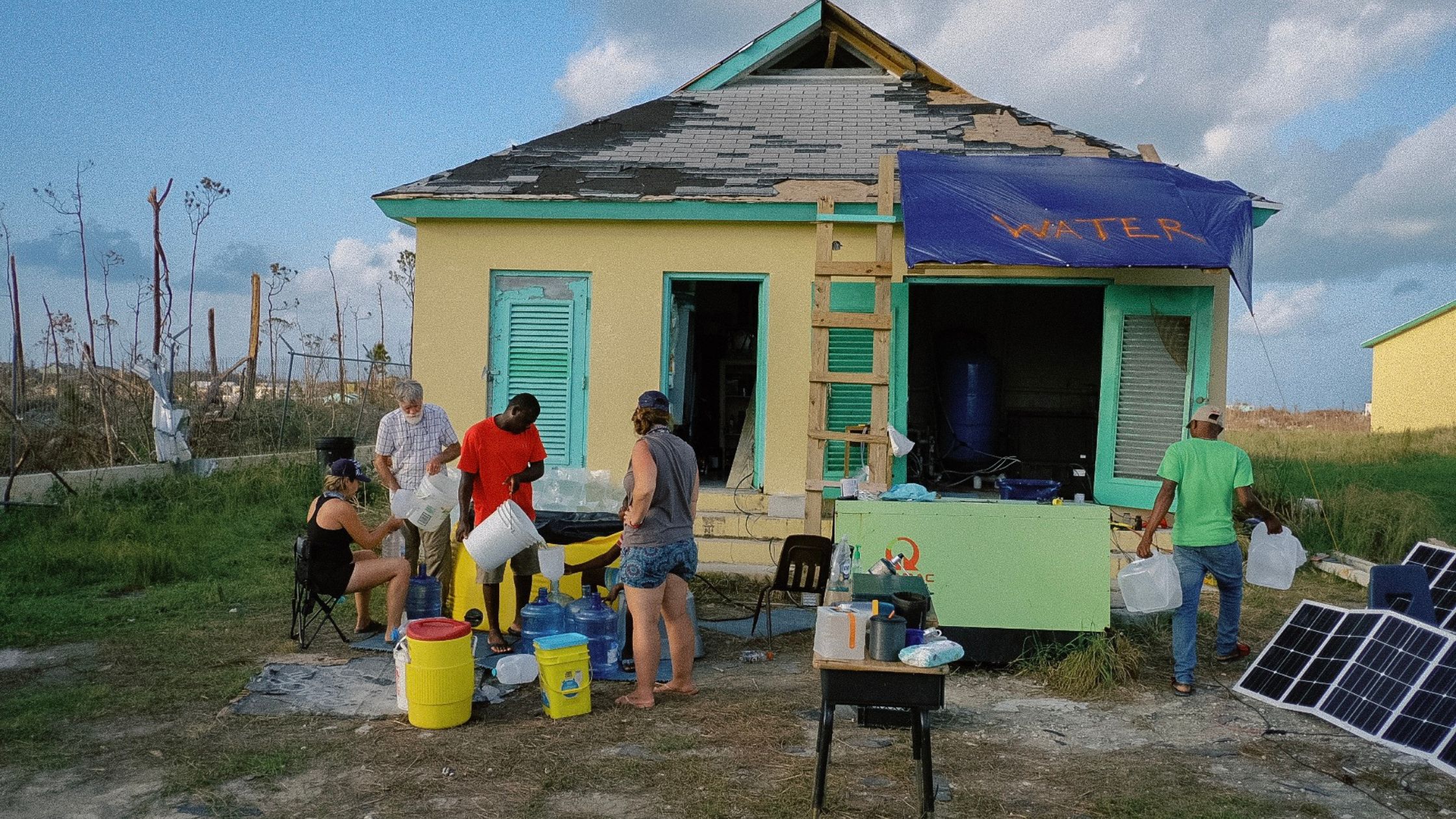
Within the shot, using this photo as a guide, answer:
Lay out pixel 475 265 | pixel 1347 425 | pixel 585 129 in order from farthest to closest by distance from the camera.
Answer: pixel 1347 425 < pixel 585 129 < pixel 475 265

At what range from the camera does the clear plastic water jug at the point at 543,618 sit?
6.66m

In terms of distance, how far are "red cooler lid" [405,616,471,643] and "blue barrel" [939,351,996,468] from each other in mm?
8399

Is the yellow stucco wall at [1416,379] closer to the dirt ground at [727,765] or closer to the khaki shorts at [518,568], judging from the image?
the dirt ground at [727,765]

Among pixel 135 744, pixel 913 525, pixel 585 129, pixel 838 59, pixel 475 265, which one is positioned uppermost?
pixel 838 59

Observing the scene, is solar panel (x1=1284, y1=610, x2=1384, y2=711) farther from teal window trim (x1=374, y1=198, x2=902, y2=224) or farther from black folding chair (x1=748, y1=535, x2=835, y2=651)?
teal window trim (x1=374, y1=198, x2=902, y2=224)

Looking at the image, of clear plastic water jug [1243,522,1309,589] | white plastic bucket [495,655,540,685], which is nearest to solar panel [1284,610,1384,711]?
clear plastic water jug [1243,522,1309,589]

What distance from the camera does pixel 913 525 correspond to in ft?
22.6

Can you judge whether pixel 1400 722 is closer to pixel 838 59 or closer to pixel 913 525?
pixel 913 525

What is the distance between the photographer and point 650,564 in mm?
5668

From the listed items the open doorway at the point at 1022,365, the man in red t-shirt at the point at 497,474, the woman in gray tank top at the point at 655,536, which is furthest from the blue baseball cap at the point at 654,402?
the open doorway at the point at 1022,365

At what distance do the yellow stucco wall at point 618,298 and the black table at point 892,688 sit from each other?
545 cm

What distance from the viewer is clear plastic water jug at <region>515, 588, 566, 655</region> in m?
6.66

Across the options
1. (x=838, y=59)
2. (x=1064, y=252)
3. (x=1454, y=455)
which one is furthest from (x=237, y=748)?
(x=1454, y=455)

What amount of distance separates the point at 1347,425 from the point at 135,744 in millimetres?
36169
